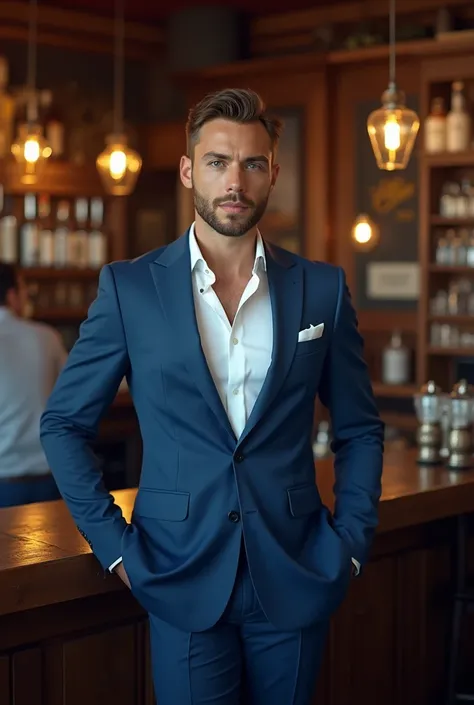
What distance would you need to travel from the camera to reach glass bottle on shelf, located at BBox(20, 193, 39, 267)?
7.13 metres

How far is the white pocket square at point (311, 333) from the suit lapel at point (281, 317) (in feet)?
0.04

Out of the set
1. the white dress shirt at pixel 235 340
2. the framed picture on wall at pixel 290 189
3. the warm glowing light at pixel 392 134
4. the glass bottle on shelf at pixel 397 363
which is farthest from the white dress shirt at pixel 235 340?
the framed picture on wall at pixel 290 189

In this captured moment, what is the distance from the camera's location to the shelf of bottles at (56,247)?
7129 mm

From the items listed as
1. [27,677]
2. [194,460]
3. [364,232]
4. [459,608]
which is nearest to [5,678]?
[27,677]

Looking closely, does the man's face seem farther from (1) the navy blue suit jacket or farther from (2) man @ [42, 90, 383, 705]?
(1) the navy blue suit jacket

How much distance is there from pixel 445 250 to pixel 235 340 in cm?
435

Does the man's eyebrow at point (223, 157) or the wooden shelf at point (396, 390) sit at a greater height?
the man's eyebrow at point (223, 157)

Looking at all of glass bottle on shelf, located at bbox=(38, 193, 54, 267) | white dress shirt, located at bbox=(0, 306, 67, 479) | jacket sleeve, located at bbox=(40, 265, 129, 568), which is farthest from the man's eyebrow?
glass bottle on shelf, located at bbox=(38, 193, 54, 267)

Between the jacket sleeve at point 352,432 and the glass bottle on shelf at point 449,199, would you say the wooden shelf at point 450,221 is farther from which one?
the jacket sleeve at point 352,432

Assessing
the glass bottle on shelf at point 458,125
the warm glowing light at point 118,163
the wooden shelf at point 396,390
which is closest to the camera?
the warm glowing light at point 118,163

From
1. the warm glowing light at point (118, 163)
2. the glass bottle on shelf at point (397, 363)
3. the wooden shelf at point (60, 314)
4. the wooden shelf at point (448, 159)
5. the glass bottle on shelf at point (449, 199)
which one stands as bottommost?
the glass bottle on shelf at point (397, 363)

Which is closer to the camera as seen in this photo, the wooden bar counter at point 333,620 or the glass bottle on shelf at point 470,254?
the wooden bar counter at point 333,620

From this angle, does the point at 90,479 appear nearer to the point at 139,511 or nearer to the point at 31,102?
the point at 139,511

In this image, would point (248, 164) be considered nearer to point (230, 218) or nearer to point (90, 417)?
point (230, 218)
